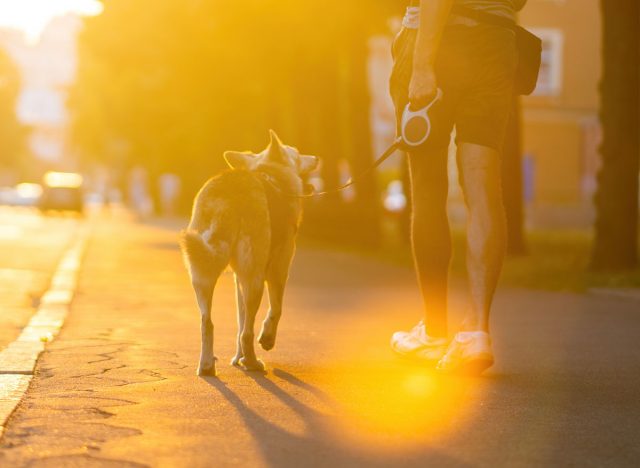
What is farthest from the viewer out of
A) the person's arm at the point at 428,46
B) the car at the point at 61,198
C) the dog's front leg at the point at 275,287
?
the car at the point at 61,198

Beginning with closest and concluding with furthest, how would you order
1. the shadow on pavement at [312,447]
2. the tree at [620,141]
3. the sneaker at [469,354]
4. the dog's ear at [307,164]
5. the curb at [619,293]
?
the shadow on pavement at [312,447]
the sneaker at [469,354]
the dog's ear at [307,164]
the curb at [619,293]
the tree at [620,141]

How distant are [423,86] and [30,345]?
2.58 m

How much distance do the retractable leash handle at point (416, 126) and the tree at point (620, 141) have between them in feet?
26.5

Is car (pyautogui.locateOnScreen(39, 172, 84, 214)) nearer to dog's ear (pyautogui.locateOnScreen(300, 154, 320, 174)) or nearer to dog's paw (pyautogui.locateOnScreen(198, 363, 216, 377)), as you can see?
dog's ear (pyautogui.locateOnScreen(300, 154, 320, 174))

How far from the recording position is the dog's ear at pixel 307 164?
7.08m

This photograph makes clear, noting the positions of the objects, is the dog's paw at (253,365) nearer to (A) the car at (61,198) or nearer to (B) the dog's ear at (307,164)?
(B) the dog's ear at (307,164)

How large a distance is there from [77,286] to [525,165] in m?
38.5

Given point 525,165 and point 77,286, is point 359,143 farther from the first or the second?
point 525,165

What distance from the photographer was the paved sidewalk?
4.22m

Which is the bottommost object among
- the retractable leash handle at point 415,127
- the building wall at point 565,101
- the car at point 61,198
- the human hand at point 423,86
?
the car at point 61,198

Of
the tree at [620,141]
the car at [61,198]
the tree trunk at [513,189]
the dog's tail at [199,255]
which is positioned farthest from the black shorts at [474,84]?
the car at [61,198]

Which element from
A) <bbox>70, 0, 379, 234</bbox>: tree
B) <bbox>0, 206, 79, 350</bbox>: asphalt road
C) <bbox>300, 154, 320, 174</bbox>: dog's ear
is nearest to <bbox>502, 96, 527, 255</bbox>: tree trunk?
<bbox>70, 0, 379, 234</bbox>: tree

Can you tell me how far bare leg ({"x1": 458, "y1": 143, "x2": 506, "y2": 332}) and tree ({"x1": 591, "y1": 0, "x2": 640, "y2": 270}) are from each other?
26.0ft

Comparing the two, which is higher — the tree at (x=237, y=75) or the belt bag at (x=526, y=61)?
the belt bag at (x=526, y=61)
